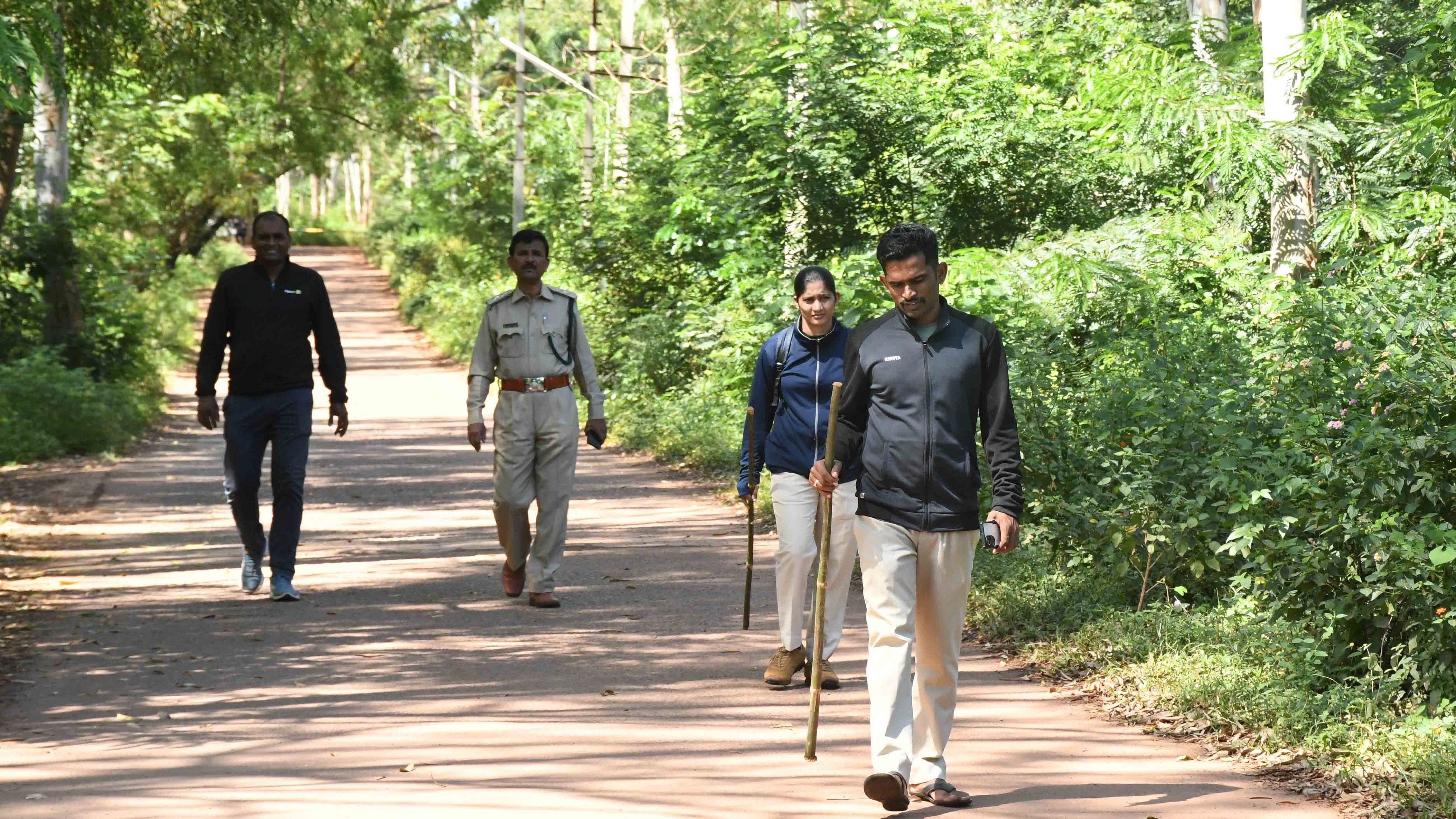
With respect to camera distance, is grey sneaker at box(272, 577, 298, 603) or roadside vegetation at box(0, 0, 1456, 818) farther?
grey sneaker at box(272, 577, 298, 603)

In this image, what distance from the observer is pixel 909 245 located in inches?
217

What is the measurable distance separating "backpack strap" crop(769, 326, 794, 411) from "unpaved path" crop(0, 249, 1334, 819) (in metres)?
1.28

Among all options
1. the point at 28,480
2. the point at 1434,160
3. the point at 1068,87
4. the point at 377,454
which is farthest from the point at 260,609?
the point at 1068,87

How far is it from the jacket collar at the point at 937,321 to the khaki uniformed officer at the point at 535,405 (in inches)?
165

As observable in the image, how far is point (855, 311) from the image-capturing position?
509 inches

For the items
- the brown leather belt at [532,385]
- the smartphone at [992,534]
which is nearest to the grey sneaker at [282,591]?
the brown leather belt at [532,385]

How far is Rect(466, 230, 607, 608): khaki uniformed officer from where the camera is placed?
378 inches

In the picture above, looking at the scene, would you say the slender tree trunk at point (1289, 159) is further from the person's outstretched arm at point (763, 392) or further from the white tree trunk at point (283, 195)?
the white tree trunk at point (283, 195)

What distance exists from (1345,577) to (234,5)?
1135cm

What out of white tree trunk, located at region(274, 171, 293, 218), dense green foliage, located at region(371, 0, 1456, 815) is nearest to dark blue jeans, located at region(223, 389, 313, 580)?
dense green foliage, located at region(371, 0, 1456, 815)

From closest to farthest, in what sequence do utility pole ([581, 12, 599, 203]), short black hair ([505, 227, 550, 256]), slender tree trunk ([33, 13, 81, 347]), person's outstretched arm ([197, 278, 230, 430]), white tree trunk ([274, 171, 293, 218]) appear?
short black hair ([505, 227, 550, 256]) → person's outstretched arm ([197, 278, 230, 430]) → slender tree trunk ([33, 13, 81, 347]) → utility pole ([581, 12, 599, 203]) → white tree trunk ([274, 171, 293, 218])

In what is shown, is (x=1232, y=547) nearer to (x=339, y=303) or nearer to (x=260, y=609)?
(x=260, y=609)

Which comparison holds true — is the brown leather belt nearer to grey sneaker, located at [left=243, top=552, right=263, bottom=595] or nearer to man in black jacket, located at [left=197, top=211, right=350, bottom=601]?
man in black jacket, located at [left=197, top=211, right=350, bottom=601]

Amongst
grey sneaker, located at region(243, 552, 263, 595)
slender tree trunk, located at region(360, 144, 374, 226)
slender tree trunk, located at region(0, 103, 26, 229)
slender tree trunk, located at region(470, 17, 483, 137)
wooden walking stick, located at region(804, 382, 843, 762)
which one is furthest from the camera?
slender tree trunk, located at region(360, 144, 374, 226)
